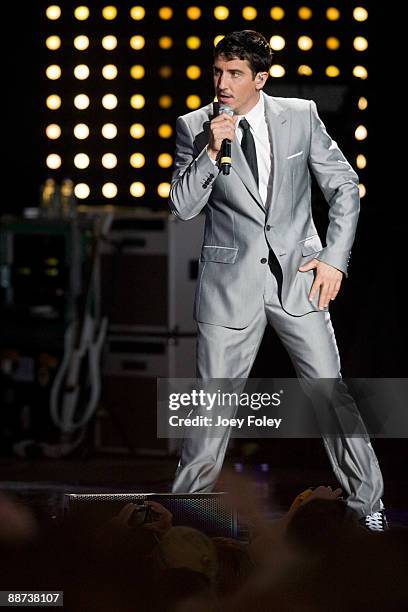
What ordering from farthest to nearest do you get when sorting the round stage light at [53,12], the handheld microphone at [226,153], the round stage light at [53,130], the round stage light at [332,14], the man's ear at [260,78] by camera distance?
the round stage light at [53,130]
the round stage light at [53,12]
the round stage light at [332,14]
the man's ear at [260,78]
the handheld microphone at [226,153]

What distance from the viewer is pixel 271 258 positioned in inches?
118

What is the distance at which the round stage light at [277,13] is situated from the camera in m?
5.05

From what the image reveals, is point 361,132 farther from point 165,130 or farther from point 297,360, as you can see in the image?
point 297,360

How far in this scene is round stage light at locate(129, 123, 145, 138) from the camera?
5582 mm

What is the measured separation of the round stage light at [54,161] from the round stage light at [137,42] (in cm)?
71

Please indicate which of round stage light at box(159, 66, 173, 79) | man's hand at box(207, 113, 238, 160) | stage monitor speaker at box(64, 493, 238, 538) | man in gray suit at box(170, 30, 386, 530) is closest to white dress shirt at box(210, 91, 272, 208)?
man in gray suit at box(170, 30, 386, 530)

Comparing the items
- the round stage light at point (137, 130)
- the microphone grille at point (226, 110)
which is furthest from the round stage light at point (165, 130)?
the microphone grille at point (226, 110)

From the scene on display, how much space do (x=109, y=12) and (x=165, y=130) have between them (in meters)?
0.68

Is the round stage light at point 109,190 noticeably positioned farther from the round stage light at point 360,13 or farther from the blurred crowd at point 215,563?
the blurred crowd at point 215,563

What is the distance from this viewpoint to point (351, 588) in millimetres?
2506

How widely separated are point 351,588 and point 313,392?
68 cm

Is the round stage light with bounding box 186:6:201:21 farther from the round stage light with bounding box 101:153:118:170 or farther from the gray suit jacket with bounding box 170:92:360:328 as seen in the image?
the gray suit jacket with bounding box 170:92:360:328

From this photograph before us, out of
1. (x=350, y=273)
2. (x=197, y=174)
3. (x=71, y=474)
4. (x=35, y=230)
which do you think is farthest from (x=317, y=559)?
(x=35, y=230)

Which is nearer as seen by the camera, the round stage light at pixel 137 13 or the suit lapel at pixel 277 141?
the suit lapel at pixel 277 141
